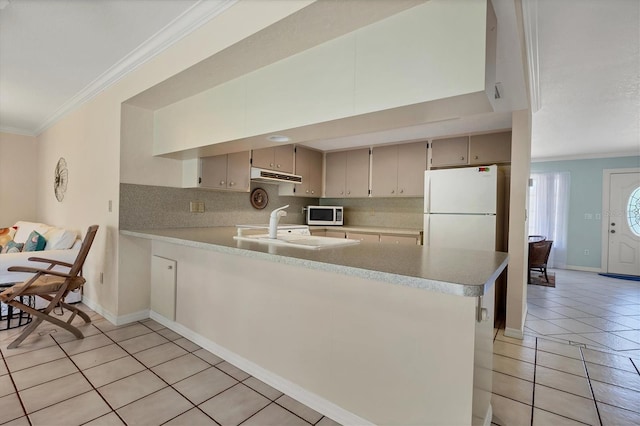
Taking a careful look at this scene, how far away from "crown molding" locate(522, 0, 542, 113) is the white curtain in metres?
4.67

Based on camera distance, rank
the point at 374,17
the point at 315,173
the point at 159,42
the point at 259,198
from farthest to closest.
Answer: the point at 315,173, the point at 259,198, the point at 159,42, the point at 374,17

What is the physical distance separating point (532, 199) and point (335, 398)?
703cm

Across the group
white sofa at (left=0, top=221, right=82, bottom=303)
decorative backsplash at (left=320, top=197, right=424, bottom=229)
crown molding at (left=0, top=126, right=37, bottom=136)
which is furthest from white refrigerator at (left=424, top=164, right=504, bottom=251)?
crown molding at (left=0, top=126, right=37, bottom=136)

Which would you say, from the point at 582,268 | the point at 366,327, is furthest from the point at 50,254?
the point at 582,268

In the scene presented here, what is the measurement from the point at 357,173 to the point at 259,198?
5.14ft

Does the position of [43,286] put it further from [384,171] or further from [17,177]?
[384,171]

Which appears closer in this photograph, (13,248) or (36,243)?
(36,243)

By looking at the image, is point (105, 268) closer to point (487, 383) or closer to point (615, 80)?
point (487, 383)

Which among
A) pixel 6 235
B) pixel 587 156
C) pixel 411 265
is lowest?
pixel 6 235

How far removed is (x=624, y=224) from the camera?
5.99 m

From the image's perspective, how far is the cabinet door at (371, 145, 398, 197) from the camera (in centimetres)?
443

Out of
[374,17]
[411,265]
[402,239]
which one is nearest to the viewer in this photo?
[411,265]

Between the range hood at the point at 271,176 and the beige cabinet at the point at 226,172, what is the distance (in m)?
0.09

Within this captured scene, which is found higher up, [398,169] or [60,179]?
[398,169]
